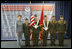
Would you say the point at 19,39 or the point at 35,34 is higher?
the point at 35,34

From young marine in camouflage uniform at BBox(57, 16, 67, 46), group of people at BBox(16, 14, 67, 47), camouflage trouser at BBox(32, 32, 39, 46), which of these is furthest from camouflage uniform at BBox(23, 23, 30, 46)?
young marine in camouflage uniform at BBox(57, 16, 67, 46)

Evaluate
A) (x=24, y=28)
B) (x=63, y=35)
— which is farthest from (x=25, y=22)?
(x=63, y=35)

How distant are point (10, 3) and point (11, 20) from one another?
2.40 feet

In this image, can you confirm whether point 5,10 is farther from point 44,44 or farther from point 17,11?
point 44,44

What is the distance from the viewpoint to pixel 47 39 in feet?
26.4

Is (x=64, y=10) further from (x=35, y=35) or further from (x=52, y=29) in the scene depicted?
(x=35, y=35)

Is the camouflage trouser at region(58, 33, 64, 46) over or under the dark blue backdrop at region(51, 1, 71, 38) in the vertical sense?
under

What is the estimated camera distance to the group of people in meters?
7.89

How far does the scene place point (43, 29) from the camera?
7934 mm

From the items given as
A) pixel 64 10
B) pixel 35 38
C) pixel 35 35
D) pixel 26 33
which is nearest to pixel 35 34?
pixel 35 35

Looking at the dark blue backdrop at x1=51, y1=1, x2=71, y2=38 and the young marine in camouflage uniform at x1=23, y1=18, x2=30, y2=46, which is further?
the dark blue backdrop at x1=51, y1=1, x2=71, y2=38

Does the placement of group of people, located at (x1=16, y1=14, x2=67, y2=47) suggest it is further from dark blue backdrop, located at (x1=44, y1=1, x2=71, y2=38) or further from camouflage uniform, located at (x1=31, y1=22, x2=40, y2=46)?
dark blue backdrop, located at (x1=44, y1=1, x2=71, y2=38)

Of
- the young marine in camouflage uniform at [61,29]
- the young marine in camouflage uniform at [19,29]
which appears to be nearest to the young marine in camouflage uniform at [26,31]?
the young marine in camouflage uniform at [19,29]

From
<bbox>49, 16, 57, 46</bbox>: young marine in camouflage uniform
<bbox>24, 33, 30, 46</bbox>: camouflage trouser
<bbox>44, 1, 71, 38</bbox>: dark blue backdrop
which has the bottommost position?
<bbox>24, 33, 30, 46</bbox>: camouflage trouser
